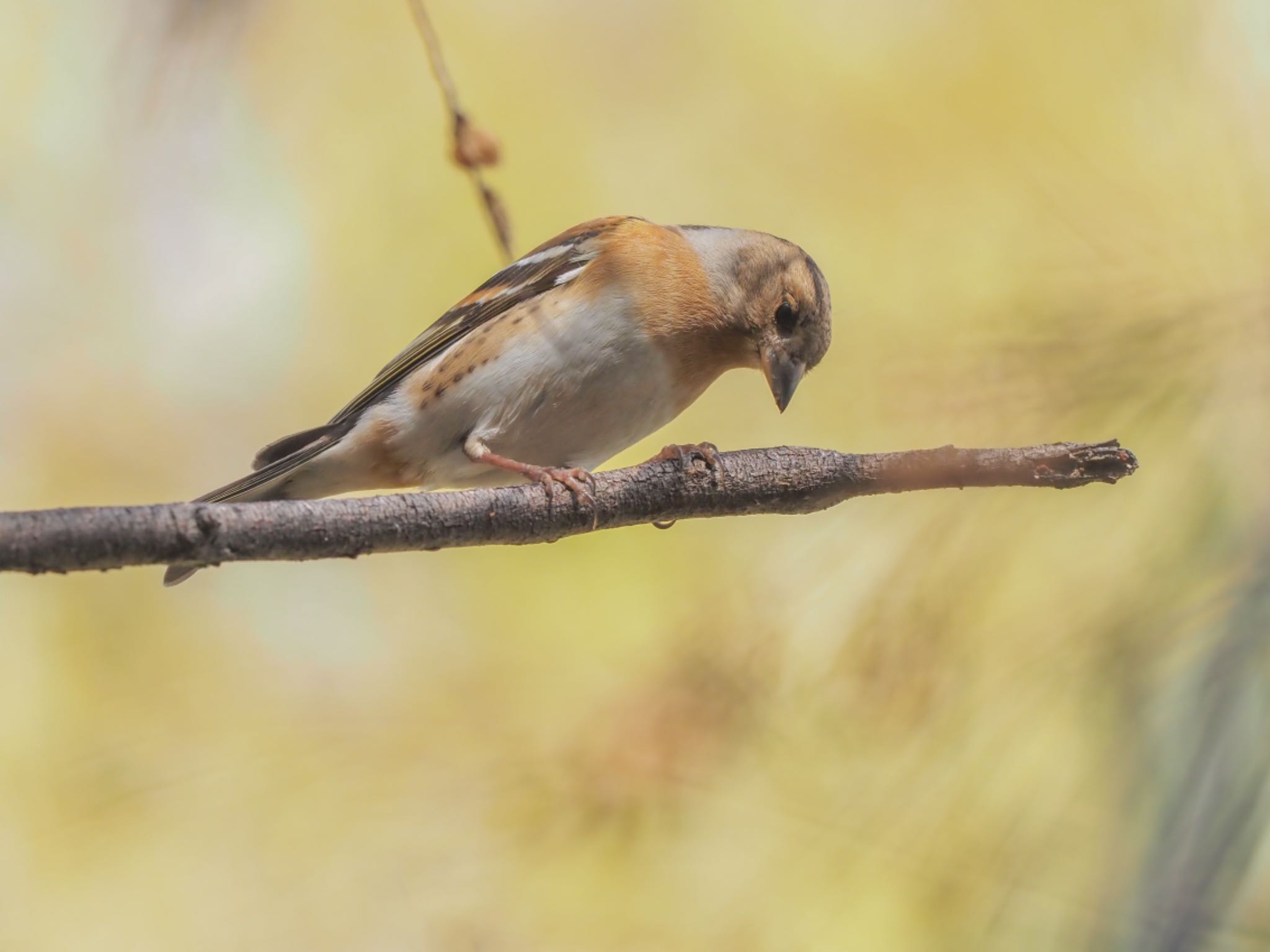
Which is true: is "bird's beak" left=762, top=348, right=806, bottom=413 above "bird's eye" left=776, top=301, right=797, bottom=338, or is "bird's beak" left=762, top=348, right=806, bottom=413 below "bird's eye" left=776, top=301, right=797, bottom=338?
below

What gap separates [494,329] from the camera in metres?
3.28

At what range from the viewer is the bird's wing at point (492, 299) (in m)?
3.41

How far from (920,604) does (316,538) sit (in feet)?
4.01

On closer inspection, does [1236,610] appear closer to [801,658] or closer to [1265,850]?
[1265,850]

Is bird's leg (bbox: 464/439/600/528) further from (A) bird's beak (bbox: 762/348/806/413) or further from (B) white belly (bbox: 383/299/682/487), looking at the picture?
(A) bird's beak (bbox: 762/348/806/413)

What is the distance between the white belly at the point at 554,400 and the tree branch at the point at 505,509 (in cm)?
85

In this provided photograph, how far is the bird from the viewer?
10.3ft

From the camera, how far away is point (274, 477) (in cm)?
316

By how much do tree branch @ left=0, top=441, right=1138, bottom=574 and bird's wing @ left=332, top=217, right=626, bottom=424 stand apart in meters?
1.30

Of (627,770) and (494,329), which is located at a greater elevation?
(494,329)

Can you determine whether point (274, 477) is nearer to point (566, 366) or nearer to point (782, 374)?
point (566, 366)

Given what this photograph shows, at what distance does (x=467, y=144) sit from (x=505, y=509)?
2.22 feet

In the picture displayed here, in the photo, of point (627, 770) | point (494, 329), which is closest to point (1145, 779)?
point (627, 770)

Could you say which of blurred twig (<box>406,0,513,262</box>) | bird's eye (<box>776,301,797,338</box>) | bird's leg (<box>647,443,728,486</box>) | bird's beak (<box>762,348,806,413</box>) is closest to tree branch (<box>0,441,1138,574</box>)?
bird's leg (<box>647,443,728,486</box>)
